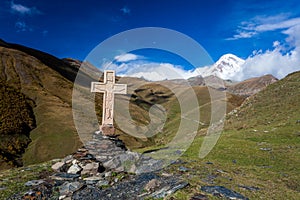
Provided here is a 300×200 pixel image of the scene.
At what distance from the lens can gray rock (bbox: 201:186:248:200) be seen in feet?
36.0

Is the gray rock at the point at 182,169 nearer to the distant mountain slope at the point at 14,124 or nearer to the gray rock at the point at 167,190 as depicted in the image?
the gray rock at the point at 167,190

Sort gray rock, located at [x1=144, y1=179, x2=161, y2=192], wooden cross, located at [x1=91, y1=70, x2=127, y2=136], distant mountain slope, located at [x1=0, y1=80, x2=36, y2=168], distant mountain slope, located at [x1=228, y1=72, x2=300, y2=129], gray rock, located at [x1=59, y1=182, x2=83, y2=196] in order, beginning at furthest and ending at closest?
1. distant mountain slope, located at [x1=0, y1=80, x2=36, y2=168]
2. distant mountain slope, located at [x1=228, y1=72, x2=300, y2=129]
3. wooden cross, located at [x1=91, y1=70, x2=127, y2=136]
4. gray rock, located at [x1=59, y1=182, x2=83, y2=196]
5. gray rock, located at [x1=144, y1=179, x2=161, y2=192]

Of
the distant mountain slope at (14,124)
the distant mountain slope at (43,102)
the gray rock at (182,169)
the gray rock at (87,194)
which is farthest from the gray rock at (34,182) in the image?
the distant mountain slope at (43,102)

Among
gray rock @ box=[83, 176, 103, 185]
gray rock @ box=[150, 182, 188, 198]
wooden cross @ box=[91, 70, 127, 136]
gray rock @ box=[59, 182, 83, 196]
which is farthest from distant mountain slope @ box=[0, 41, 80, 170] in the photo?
gray rock @ box=[150, 182, 188, 198]

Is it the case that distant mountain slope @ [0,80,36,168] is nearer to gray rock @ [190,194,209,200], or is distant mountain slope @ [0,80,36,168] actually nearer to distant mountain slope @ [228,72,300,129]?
distant mountain slope @ [228,72,300,129]

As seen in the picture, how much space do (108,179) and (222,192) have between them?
610 centimetres

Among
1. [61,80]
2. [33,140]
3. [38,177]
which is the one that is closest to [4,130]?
[33,140]

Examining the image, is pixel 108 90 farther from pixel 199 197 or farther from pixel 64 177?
pixel 199 197

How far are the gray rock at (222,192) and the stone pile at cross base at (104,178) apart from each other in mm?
1035

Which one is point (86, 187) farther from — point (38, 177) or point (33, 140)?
point (33, 140)

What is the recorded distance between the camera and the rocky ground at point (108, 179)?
1185 cm

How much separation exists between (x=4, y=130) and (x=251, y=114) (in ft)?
320

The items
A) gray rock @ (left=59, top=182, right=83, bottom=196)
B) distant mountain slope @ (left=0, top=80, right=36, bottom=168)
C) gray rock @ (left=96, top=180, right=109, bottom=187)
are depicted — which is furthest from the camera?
distant mountain slope @ (left=0, top=80, right=36, bottom=168)

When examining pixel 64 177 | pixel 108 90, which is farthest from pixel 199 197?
pixel 108 90
